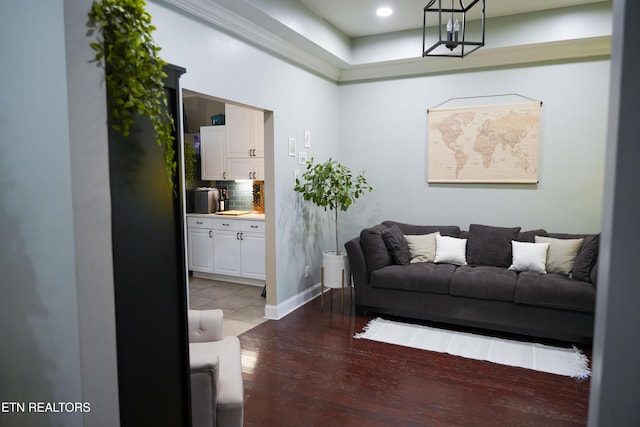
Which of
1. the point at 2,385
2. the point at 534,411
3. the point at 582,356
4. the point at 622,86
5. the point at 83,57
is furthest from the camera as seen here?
the point at 582,356

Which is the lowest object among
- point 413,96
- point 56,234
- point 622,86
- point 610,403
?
point 610,403

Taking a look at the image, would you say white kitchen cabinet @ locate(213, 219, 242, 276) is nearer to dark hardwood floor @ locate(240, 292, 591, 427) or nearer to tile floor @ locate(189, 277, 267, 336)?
tile floor @ locate(189, 277, 267, 336)

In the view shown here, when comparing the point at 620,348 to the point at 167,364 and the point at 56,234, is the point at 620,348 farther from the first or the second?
the point at 56,234

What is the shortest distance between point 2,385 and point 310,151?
381 centimetres

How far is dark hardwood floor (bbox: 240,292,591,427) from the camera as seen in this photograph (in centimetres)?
269

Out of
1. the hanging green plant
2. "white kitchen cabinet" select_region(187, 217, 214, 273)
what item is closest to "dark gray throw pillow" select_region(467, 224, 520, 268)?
"white kitchen cabinet" select_region(187, 217, 214, 273)

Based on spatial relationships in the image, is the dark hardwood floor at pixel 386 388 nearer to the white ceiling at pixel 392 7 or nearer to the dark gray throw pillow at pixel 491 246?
the dark gray throw pillow at pixel 491 246

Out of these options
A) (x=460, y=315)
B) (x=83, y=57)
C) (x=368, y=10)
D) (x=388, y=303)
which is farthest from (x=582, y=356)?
(x=83, y=57)

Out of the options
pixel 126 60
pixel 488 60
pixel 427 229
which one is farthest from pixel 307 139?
pixel 126 60

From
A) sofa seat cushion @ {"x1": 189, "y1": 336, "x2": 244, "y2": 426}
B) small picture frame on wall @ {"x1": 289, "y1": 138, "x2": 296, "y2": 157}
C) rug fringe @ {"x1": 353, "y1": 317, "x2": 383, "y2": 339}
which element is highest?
small picture frame on wall @ {"x1": 289, "y1": 138, "x2": 296, "y2": 157}

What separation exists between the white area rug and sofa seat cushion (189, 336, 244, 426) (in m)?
1.76

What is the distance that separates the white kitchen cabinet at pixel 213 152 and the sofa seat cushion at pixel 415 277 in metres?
2.85

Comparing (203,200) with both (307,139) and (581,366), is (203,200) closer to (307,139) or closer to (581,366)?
(307,139)

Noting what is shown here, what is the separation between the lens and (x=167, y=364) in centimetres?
175
